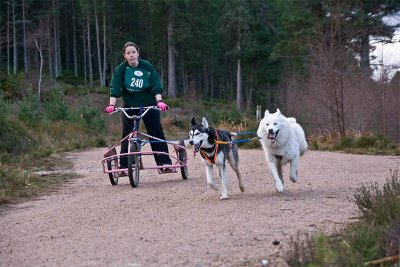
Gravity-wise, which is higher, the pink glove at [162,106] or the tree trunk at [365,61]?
the tree trunk at [365,61]

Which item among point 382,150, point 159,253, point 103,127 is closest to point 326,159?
point 382,150

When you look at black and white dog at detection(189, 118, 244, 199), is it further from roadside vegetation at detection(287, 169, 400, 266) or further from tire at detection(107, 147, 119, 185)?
roadside vegetation at detection(287, 169, 400, 266)

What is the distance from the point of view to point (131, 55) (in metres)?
9.93

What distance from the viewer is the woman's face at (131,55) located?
391 inches

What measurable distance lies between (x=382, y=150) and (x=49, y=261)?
11.8m

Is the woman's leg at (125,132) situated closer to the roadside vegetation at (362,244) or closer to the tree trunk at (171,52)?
the roadside vegetation at (362,244)

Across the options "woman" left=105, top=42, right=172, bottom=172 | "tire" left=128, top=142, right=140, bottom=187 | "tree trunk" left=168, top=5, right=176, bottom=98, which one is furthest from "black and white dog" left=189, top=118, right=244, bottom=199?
"tree trunk" left=168, top=5, right=176, bottom=98

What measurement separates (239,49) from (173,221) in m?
46.9

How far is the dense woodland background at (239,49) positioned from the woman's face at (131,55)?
A: 9102 mm

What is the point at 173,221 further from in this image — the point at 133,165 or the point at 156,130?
the point at 156,130

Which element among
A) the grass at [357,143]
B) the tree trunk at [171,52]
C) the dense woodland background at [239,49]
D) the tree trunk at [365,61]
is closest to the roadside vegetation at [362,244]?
the grass at [357,143]

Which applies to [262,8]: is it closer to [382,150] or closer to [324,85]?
[324,85]

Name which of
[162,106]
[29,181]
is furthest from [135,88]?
[29,181]

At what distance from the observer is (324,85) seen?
18.4m
